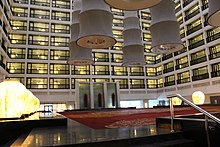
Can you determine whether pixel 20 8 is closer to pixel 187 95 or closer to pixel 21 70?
pixel 21 70

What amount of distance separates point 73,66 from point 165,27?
20.6 m

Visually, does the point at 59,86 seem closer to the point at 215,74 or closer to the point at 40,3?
the point at 40,3

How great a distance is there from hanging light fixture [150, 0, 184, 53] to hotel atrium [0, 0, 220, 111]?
14377 mm

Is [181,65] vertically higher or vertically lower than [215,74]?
higher

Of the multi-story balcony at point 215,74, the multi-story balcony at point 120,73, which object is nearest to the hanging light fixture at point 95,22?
the multi-story balcony at point 215,74

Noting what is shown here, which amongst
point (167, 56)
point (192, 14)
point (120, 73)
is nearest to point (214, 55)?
point (192, 14)

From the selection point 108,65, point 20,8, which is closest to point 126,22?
point 108,65

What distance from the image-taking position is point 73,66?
2920 centimetres

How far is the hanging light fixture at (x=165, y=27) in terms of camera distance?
33.5ft

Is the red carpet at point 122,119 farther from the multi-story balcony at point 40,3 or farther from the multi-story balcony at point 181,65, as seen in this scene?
the multi-story balcony at point 40,3

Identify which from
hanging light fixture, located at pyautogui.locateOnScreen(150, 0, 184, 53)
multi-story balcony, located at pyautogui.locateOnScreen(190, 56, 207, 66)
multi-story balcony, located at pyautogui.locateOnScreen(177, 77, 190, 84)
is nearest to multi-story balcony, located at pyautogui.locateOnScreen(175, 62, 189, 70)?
multi-story balcony, located at pyautogui.locateOnScreen(190, 56, 207, 66)

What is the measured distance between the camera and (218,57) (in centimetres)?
2206

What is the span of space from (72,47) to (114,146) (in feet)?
32.7

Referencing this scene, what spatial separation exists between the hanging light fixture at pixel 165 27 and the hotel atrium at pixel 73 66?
14377mm
